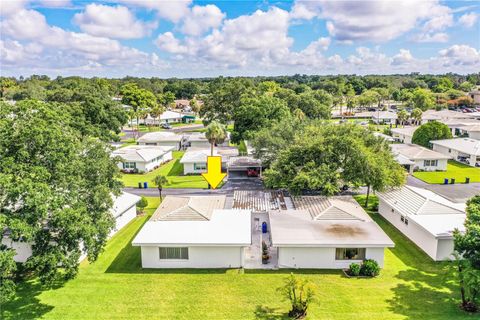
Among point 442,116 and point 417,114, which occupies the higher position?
point 417,114

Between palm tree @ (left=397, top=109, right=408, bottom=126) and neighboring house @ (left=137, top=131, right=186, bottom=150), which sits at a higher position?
palm tree @ (left=397, top=109, right=408, bottom=126)

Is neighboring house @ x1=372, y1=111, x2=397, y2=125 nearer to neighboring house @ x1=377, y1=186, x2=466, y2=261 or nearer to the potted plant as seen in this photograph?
neighboring house @ x1=377, y1=186, x2=466, y2=261

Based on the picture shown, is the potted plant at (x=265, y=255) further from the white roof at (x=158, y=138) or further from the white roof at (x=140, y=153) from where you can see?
the white roof at (x=158, y=138)

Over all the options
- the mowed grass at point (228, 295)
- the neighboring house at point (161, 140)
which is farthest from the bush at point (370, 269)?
the neighboring house at point (161, 140)

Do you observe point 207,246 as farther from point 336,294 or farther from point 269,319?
point 336,294

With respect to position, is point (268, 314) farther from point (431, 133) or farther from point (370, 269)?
point (431, 133)

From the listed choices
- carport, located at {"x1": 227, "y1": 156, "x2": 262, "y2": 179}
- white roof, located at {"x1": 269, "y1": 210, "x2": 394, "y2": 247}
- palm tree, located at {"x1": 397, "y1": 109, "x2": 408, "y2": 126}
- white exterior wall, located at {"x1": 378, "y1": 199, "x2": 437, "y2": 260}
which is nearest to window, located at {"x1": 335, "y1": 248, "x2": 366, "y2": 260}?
white roof, located at {"x1": 269, "y1": 210, "x2": 394, "y2": 247}

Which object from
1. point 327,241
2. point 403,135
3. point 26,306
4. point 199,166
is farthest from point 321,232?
point 403,135
